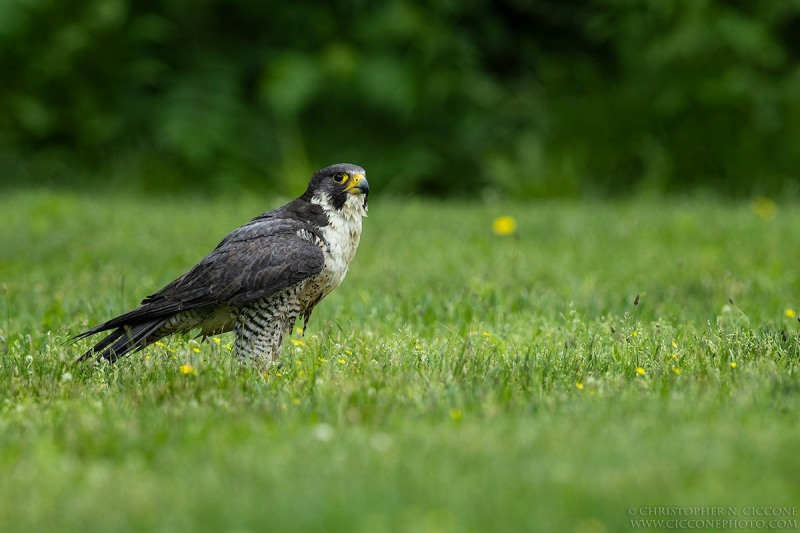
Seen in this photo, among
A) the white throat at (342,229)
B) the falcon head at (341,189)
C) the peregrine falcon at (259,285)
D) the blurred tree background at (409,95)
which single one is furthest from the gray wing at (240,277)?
the blurred tree background at (409,95)

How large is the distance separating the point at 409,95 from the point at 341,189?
29.3 feet

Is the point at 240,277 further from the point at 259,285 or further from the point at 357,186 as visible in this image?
the point at 357,186

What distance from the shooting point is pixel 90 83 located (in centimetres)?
1427

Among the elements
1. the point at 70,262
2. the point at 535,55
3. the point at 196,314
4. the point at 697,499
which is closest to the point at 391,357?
the point at 196,314

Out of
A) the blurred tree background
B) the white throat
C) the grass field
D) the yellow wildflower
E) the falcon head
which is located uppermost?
the blurred tree background

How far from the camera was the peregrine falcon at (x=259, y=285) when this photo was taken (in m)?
4.66

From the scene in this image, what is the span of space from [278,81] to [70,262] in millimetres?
6345

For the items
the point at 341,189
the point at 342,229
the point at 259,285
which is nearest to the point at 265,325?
the point at 259,285

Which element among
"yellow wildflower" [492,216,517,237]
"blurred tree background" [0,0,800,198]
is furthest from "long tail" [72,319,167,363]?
"blurred tree background" [0,0,800,198]

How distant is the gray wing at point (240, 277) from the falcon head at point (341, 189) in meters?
0.27

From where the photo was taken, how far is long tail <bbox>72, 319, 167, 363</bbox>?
15.2 feet

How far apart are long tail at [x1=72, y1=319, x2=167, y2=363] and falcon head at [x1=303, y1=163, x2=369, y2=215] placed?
0.90 metres

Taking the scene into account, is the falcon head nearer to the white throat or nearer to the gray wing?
the white throat

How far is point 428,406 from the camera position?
3.81 metres
